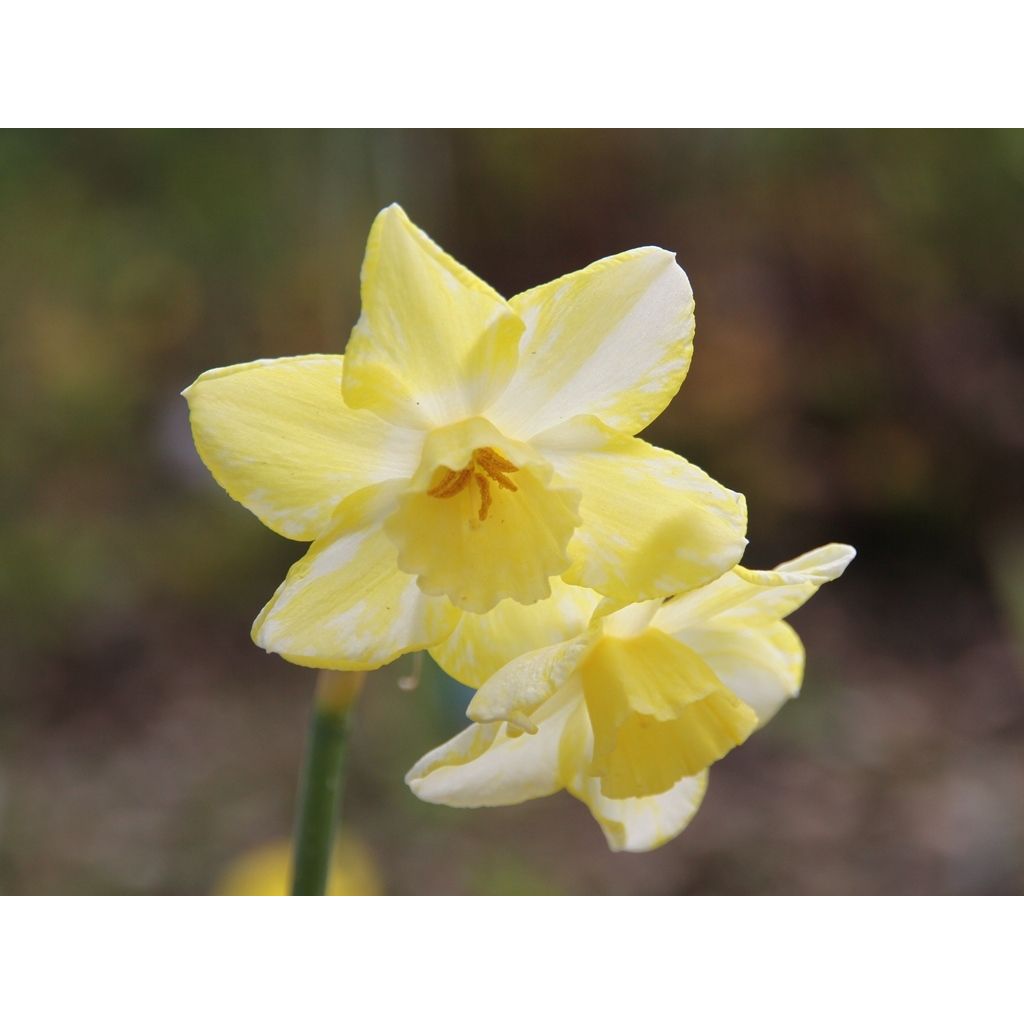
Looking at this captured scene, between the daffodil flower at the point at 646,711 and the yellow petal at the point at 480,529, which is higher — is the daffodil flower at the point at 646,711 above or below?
below

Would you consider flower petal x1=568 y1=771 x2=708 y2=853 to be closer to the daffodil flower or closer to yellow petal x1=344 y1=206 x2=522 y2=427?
the daffodil flower

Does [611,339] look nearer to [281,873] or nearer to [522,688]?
[522,688]

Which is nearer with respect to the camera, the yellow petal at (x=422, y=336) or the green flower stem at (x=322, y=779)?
the yellow petal at (x=422, y=336)

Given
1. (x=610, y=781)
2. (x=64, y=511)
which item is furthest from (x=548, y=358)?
(x=64, y=511)

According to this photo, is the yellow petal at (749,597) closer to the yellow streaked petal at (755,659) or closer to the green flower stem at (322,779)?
the yellow streaked petal at (755,659)

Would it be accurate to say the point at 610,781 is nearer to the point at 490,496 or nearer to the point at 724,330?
the point at 490,496

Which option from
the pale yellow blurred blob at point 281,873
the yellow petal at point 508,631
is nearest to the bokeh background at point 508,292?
the pale yellow blurred blob at point 281,873
